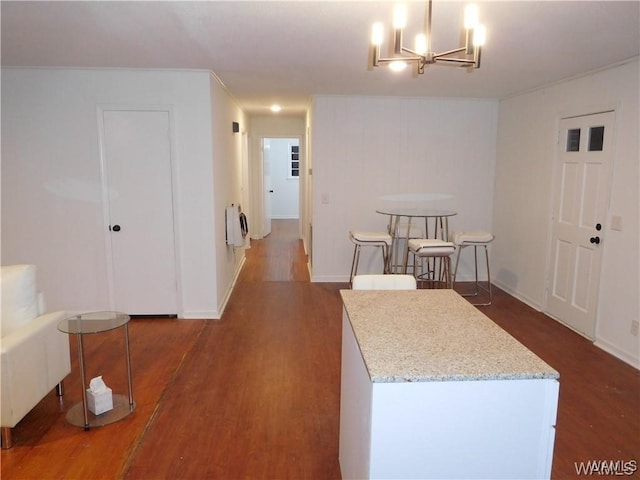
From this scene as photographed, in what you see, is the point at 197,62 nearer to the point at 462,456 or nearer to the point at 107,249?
the point at 107,249

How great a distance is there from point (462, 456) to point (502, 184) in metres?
4.61

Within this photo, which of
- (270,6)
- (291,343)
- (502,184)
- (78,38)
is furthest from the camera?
(502,184)

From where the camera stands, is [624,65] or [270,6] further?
[624,65]

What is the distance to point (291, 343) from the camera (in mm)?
3930

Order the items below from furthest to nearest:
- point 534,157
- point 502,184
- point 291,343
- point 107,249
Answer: point 502,184 → point 534,157 → point 107,249 → point 291,343

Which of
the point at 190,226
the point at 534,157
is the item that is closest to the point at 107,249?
the point at 190,226

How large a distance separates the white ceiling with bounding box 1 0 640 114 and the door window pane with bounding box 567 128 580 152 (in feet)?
1.69

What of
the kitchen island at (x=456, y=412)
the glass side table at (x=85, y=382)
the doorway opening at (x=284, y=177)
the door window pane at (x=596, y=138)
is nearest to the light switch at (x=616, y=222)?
the door window pane at (x=596, y=138)

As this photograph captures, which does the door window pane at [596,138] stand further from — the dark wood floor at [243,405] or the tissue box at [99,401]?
the tissue box at [99,401]

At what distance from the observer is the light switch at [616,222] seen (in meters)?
3.66

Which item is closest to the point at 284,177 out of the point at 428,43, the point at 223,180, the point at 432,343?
the point at 223,180

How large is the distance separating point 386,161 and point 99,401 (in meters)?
4.11

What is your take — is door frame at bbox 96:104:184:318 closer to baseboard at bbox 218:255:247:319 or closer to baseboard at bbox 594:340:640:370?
baseboard at bbox 218:255:247:319

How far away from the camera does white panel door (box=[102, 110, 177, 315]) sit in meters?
4.22
